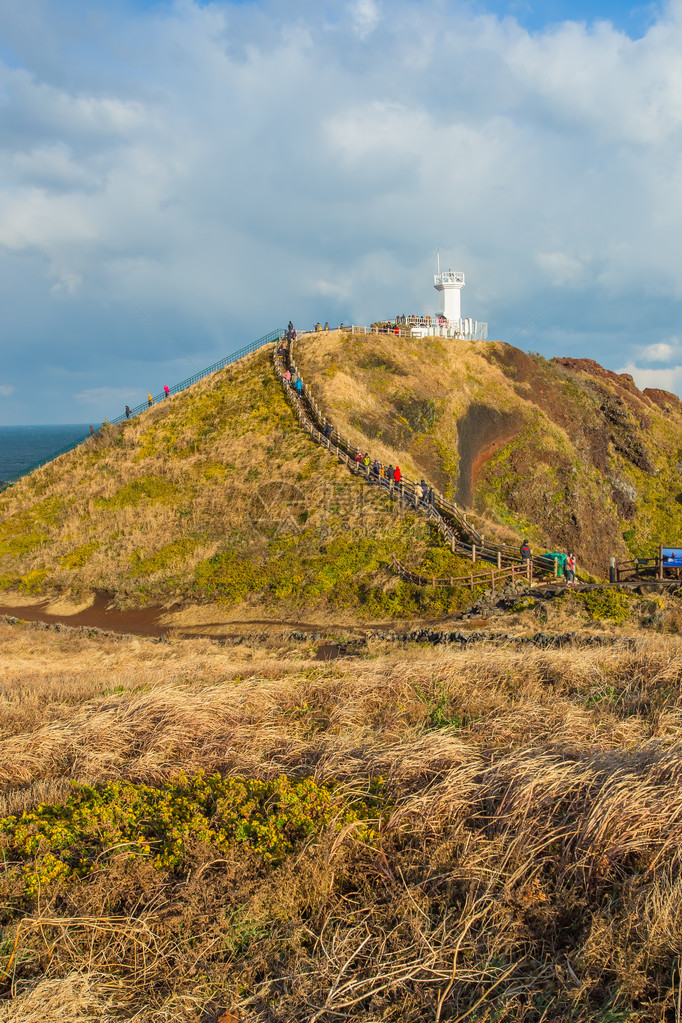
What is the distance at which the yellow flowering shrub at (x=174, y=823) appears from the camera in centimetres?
574

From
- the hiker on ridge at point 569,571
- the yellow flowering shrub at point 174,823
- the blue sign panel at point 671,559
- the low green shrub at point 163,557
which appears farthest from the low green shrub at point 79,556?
the yellow flowering shrub at point 174,823

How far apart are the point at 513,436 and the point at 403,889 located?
42047 mm

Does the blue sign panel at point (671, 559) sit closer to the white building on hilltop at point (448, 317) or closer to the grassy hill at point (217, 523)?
the grassy hill at point (217, 523)

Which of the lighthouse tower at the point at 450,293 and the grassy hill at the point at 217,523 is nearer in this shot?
the grassy hill at the point at 217,523

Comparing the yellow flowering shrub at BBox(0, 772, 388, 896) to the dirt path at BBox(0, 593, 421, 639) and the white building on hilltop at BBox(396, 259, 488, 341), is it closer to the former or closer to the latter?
the dirt path at BBox(0, 593, 421, 639)

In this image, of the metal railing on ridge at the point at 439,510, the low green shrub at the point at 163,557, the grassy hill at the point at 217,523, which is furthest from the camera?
the low green shrub at the point at 163,557

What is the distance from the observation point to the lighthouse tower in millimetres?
55219

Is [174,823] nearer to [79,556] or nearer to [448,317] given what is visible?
[79,556]

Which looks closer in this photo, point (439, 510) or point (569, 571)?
point (569, 571)

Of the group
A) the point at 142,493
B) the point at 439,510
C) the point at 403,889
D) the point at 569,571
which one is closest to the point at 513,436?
the point at 439,510

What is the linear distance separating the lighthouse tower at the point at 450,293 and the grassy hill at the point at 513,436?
5766 mm

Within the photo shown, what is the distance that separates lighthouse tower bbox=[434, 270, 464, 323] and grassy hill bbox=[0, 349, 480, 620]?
19592 mm

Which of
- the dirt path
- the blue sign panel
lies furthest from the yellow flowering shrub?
the blue sign panel

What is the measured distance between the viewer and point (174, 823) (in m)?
6.10
